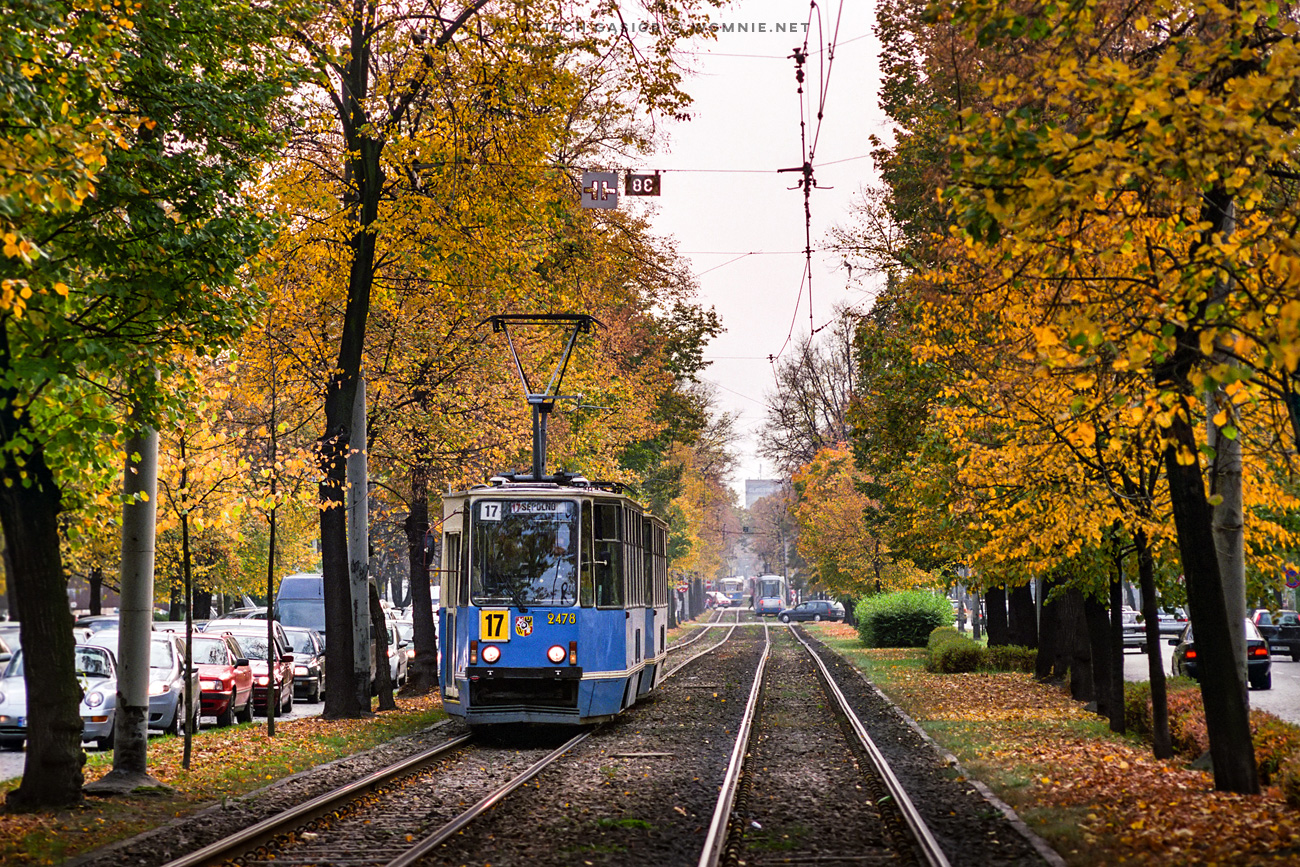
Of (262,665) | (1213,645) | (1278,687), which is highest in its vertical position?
(1213,645)

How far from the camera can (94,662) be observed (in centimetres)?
1978

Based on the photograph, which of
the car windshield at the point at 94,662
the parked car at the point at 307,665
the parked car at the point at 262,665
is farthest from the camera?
the parked car at the point at 307,665

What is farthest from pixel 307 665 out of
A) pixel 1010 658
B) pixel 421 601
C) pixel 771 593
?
pixel 771 593

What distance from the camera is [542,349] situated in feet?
97.3

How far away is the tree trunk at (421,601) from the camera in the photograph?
27.7 m

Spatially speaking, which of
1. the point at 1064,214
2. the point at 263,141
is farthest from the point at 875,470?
the point at 1064,214

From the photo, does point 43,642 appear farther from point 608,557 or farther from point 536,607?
point 608,557

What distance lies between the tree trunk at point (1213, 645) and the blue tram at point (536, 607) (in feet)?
27.6

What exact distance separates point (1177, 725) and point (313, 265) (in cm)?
1366

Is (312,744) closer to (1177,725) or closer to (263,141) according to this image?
(263,141)

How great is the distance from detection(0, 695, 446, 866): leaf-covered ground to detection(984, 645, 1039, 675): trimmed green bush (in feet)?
49.5

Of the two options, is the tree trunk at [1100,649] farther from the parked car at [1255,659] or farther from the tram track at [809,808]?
the parked car at [1255,659]

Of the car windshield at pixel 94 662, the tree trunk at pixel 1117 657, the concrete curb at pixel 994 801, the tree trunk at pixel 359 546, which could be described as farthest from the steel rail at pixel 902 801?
the car windshield at pixel 94 662

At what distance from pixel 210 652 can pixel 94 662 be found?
3.55 metres
